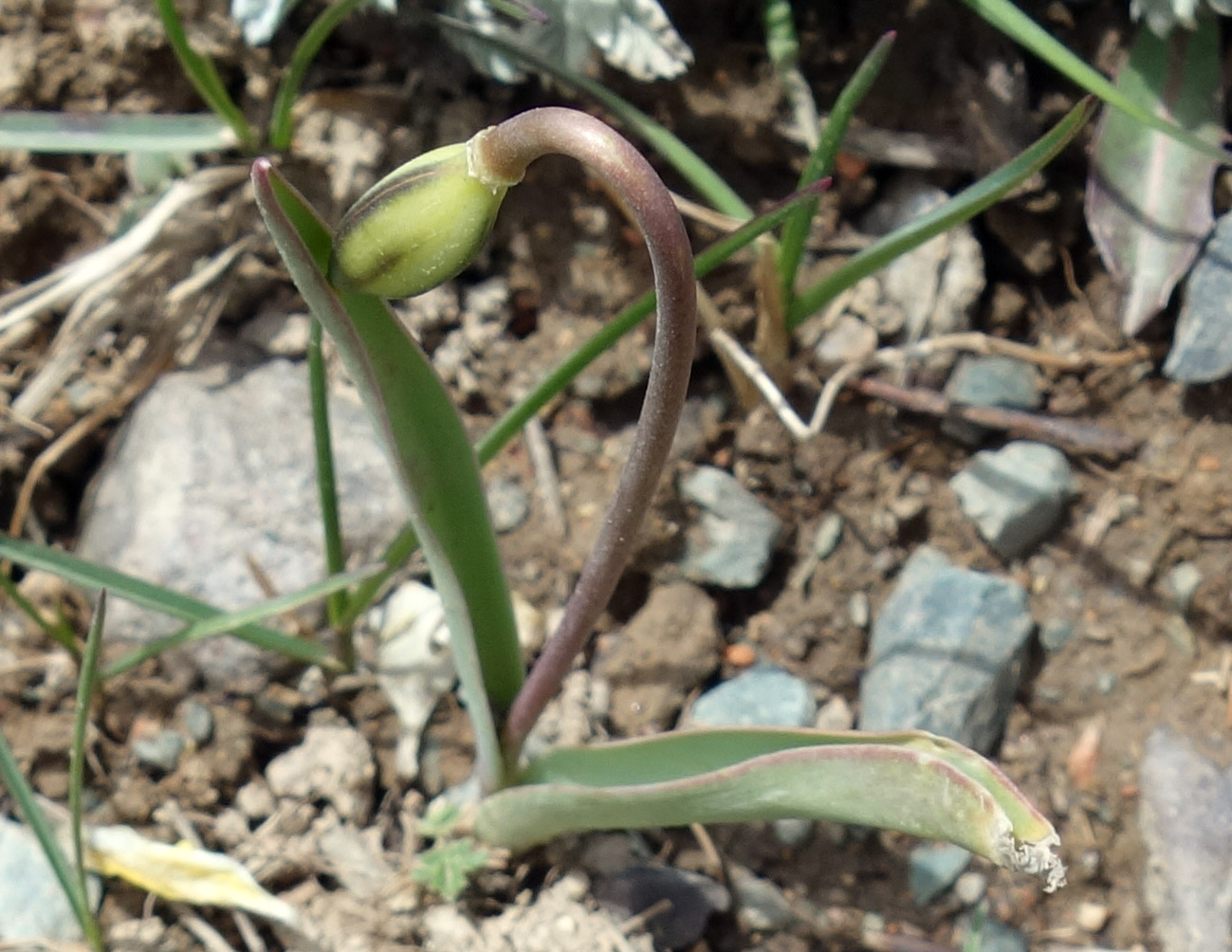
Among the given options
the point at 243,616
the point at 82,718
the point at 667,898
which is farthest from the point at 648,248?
the point at 667,898

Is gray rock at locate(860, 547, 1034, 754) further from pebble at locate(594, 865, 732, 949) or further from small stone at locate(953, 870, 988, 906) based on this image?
pebble at locate(594, 865, 732, 949)

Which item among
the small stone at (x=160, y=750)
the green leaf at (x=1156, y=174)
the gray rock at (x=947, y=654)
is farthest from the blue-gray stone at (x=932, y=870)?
the small stone at (x=160, y=750)

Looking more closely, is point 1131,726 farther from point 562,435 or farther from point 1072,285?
point 562,435

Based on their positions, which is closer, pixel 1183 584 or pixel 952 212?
pixel 952 212

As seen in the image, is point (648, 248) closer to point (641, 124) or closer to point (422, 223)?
point (422, 223)

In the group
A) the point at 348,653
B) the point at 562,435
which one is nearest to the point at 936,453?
the point at 562,435

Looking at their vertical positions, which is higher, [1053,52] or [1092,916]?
[1053,52]
